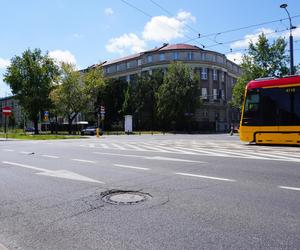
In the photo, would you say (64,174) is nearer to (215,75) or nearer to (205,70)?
(205,70)

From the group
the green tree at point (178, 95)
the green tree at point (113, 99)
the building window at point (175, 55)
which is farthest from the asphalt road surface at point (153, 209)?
the green tree at point (113, 99)

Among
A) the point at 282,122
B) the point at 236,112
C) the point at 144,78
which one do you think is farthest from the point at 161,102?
the point at 282,122

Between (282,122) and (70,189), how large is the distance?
1305 cm

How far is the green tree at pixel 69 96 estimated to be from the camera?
57.4m

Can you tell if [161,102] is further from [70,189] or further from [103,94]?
[70,189]

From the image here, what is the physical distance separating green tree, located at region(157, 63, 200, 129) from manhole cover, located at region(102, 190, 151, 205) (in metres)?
48.5

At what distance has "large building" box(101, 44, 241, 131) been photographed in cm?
6681

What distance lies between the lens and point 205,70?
2682 inches

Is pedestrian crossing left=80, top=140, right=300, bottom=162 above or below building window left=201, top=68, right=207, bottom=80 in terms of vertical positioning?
below

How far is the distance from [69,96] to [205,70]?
29.0 meters

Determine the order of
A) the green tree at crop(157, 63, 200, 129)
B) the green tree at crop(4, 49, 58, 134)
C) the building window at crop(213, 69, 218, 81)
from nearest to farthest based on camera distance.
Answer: the green tree at crop(157, 63, 200, 129) → the green tree at crop(4, 49, 58, 134) → the building window at crop(213, 69, 218, 81)

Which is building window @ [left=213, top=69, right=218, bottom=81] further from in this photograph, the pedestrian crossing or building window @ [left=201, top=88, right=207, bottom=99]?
the pedestrian crossing

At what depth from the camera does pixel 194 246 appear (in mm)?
3799

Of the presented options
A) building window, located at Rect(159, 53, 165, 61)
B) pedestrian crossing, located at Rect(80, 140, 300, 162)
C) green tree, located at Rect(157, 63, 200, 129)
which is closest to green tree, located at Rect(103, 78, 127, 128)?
building window, located at Rect(159, 53, 165, 61)
